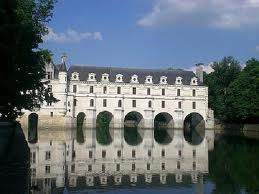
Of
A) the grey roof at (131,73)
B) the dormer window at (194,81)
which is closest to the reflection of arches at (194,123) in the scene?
the dormer window at (194,81)

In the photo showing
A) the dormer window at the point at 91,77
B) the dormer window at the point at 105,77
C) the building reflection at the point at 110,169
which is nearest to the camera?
the building reflection at the point at 110,169

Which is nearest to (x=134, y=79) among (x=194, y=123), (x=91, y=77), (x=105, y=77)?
(x=105, y=77)

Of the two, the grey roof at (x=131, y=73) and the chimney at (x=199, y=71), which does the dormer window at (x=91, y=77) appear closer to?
the grey roof at (x=131, y=73)

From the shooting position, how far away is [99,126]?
81.8m

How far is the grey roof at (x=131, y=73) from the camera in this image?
7675cm

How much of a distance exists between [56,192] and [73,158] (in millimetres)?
11810

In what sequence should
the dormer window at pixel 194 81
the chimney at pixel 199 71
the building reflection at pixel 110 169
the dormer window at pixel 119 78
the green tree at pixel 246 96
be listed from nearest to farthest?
the building reflection at pixel 110 169 < the green tree at pixel 246 96 < the dormer window at pixel 119 78 < the dormer window at pixel 194 81 < the chimney at pixel 199 71

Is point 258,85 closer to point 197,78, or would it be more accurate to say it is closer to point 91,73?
point 197,78

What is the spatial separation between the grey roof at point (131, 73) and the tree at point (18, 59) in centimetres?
5172

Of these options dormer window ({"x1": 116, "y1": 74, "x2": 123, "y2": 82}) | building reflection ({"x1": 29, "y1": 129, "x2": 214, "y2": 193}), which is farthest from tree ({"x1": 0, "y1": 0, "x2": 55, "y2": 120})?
dormer window ({"x1": 116, "y1": 74, "x2": 123, "y2": 82})

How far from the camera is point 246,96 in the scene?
215ft

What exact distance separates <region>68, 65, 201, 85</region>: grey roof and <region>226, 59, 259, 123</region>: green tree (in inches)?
468

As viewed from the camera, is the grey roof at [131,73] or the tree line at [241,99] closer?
the tree line at [241,99]

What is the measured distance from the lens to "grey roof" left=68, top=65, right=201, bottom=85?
76.8m
